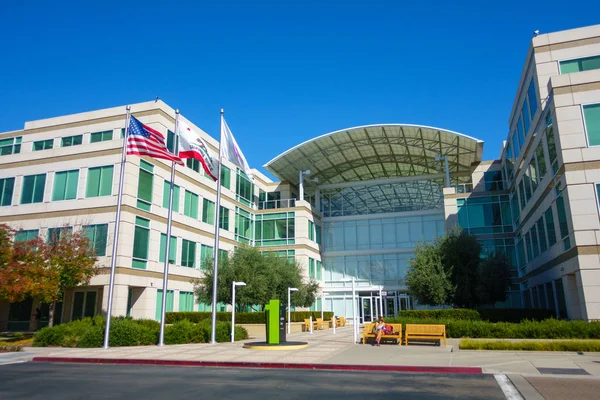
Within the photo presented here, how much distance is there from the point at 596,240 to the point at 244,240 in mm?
32264

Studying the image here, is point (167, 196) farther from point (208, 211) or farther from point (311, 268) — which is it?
point (311, 268)

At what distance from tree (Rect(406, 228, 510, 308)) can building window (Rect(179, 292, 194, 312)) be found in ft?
56.5

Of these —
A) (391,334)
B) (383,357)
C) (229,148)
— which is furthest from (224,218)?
(383,357)

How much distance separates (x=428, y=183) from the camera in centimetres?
5409

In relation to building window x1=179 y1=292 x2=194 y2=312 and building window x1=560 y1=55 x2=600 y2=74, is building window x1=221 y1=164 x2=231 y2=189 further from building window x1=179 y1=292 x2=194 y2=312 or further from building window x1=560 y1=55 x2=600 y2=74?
building window x1=560 y1=55 x2=600 y2=74

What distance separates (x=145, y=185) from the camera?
33.1 m

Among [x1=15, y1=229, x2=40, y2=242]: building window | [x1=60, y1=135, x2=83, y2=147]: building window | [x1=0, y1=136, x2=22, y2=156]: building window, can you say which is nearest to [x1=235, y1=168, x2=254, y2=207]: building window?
[x1=60, y1=135, x2=83, y2=147]: building window

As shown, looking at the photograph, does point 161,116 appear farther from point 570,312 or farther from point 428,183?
point 428,183

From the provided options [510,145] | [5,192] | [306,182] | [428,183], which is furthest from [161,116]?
[428,183]

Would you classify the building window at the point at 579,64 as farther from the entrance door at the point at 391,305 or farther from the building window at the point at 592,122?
the entrance door at the point at 391,305

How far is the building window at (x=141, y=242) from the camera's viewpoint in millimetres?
31469

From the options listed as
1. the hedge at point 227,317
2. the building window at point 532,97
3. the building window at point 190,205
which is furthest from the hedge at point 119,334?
the building window at point 532,97

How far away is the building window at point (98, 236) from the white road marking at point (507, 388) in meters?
26.1

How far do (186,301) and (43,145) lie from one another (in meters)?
16.3
